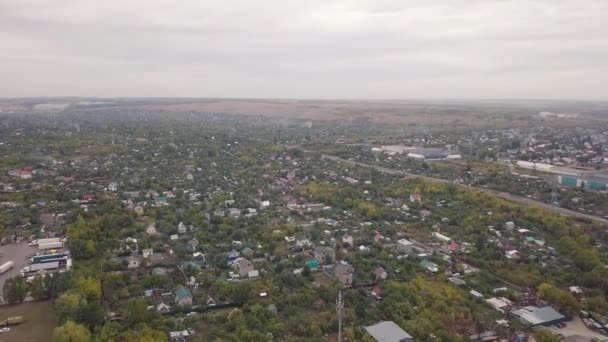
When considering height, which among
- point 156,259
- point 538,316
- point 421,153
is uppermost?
point 421,153

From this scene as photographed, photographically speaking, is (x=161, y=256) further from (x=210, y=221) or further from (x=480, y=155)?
(x=480, y=155)

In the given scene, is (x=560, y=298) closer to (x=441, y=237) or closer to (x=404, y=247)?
(x=404, y=247)

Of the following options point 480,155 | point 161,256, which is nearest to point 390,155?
point 480,155

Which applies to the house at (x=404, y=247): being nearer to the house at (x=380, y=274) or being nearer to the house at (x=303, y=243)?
the house at (x=380, y=274)

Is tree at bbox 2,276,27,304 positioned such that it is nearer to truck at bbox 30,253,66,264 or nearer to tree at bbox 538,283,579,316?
truck at bbox 30,253,66,264

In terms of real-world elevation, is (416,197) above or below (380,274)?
above

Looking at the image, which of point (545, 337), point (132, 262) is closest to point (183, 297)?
point (132, 262)
